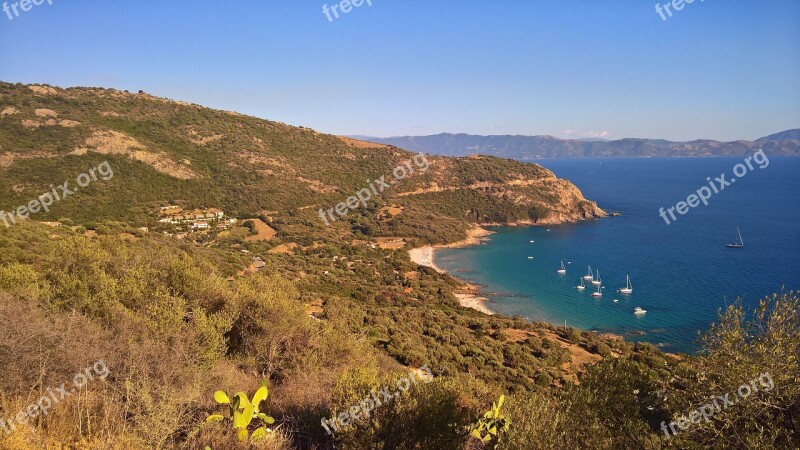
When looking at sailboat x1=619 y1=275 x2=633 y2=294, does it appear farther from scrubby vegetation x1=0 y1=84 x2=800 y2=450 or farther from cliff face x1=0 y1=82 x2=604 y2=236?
cliff face x1=0 y1=82 x2=604 y2=236

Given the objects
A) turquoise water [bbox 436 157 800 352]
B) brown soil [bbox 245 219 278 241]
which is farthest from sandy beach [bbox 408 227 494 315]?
brown soil [bbox 245 219 278 241]

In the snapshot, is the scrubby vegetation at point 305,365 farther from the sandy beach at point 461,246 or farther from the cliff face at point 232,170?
the cliff face at point 232,170

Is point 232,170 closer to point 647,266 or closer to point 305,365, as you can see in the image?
point 305,365

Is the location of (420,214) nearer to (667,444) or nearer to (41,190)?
(41,190)

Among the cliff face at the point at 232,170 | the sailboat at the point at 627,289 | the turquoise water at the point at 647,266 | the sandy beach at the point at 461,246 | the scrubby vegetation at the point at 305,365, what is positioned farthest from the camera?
the cliff face at the point at 232,170

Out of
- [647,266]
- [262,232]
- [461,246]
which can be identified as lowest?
[647,266]

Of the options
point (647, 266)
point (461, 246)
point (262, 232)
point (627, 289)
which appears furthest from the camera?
point (461, 246)

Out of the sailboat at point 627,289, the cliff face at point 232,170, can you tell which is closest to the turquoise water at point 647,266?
the sailboat at point 627,289

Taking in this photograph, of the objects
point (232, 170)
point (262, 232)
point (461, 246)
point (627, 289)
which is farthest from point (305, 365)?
point (232, 170)
